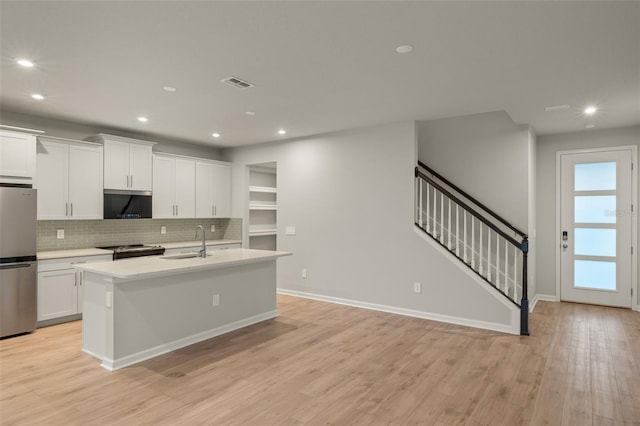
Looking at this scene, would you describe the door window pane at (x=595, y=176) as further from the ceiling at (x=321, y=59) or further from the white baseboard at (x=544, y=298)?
the white baseboard at (x=544, y=298)

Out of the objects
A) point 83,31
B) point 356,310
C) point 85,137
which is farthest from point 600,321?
point 85,137

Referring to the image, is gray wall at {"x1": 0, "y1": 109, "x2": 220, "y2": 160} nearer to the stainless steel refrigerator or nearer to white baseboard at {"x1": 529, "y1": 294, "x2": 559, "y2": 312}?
the stainless steel refrigerator

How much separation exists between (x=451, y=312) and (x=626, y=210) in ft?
10.3

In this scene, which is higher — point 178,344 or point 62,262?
point 62,262

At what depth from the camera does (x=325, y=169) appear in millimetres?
5953

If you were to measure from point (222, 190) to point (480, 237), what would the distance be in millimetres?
4602

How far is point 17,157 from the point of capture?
171 inches

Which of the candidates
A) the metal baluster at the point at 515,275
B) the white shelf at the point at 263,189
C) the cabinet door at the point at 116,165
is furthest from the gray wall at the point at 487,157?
the cabinet door at the point at 116,165

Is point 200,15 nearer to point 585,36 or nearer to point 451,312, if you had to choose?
point 585,36

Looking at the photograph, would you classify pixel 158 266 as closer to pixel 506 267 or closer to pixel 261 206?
pixel 261 206

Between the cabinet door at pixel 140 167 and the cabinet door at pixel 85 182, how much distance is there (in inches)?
17.6

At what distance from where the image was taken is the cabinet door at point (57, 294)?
14.6 feet

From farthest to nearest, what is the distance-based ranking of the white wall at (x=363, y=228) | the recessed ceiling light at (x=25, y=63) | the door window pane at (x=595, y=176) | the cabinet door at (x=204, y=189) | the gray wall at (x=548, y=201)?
the cabinet door at (x=204, y=189)
the gray wall at (x=548, y=201)
the door window pane at (x=595, y=176)
the white wall at (x=363, y=228)
the recessed ceiling light at (x=25, y=63)

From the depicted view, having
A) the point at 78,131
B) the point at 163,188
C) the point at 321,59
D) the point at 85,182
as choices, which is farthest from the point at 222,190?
the point at 321,59
